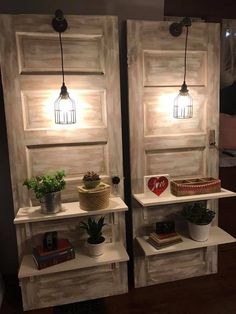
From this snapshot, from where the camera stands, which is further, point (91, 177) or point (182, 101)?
point (182, 101)

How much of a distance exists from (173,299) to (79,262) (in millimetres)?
726

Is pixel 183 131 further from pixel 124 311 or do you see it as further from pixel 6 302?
pixel 6 302

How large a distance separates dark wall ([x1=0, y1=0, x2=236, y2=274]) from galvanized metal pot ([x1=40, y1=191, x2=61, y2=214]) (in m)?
0.52

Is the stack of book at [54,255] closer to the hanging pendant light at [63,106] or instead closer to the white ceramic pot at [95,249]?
the white ceramic pot at [95,249]

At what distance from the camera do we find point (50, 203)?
1.65 meters

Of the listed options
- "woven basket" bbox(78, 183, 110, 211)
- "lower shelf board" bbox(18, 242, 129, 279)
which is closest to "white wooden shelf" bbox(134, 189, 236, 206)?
"woven basket" bbox(78, 183, 110, 211)

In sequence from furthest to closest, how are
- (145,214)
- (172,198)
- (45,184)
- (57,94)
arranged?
1. (145,214)
2. (172,198)
3. (57,94)
4. (45,184)

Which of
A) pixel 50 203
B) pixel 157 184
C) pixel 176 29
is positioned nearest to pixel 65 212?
pixel 50 203

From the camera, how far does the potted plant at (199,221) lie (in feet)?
6.23

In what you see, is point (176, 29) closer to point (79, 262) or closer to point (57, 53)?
point (57, 53)

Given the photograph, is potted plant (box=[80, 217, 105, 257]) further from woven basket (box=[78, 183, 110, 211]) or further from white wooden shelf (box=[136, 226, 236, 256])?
white wooden shelf (box=[136, 226, 236, 256])

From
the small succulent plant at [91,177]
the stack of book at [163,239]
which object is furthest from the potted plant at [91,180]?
the stack of book at [163,239]

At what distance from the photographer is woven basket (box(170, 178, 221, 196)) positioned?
184cm

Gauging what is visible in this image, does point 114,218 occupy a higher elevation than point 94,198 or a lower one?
lower
